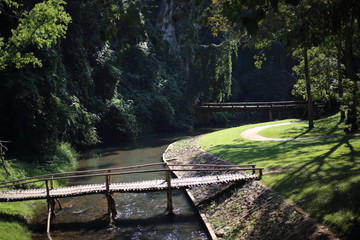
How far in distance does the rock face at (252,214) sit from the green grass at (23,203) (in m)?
6.81

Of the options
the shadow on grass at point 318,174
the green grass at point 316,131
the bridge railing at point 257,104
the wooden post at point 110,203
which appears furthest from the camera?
the bridge railing at point 257,104

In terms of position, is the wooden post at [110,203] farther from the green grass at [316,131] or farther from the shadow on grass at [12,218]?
the green grass at [316,131]

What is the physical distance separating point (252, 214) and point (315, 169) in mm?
3763

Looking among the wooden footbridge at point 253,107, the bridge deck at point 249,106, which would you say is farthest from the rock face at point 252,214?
the bridge deck at point 249,106

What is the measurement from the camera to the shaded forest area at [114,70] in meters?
6.70

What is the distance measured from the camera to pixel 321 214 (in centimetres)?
918

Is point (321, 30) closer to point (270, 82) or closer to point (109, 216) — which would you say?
point (109, 216)

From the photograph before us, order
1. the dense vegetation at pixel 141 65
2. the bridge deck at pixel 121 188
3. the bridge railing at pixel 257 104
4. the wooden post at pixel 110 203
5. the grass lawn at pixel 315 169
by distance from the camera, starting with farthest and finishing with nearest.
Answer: the bridge railing at pixel 257 104 < the bridge deck at pixel 121 188 < the wooden post at pixel 110 203 < the grass lawn at pixel 315 169 < the dense vegetation at pixel 141 65

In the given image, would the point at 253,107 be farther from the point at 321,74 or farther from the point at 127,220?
the point at 127,220

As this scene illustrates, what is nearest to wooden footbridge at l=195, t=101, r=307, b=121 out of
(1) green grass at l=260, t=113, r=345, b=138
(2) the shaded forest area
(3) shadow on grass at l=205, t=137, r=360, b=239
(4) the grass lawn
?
(2) the shaded forest area

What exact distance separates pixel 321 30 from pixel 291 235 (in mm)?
5373

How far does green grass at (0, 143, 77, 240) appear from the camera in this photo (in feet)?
42.2

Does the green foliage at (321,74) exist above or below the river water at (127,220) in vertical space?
above

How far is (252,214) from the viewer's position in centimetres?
1133
